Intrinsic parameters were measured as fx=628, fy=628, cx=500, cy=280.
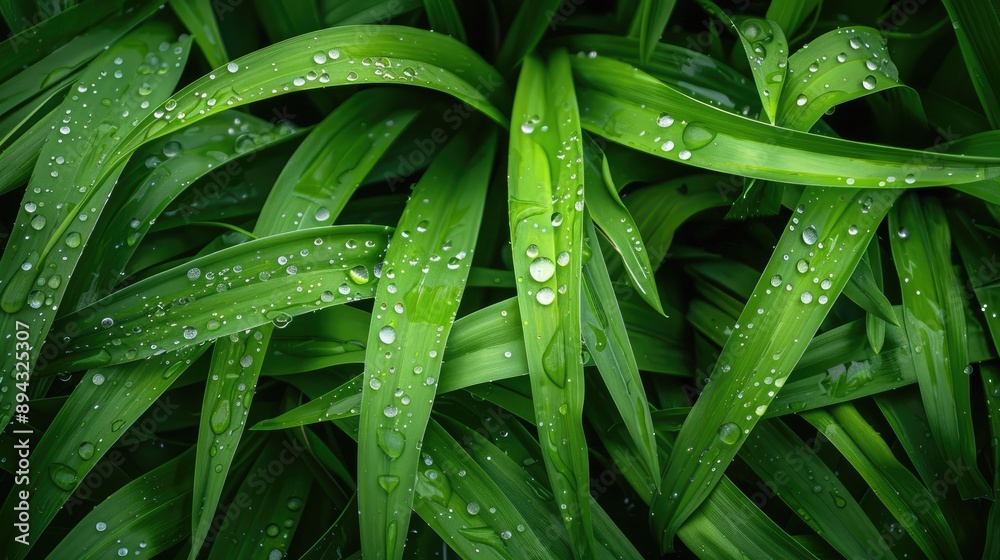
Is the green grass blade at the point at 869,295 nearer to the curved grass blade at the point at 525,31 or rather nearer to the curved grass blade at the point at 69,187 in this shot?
the curved grass blade at the point at 525,31

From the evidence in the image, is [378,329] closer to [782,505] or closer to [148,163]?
[148,163]

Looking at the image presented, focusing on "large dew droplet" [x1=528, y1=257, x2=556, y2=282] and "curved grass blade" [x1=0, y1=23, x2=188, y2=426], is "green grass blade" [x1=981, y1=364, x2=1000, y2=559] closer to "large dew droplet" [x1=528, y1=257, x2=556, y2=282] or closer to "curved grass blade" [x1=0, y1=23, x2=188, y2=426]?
"large dew droplet" [x1=528, y1=257, x2=556, y2=282]

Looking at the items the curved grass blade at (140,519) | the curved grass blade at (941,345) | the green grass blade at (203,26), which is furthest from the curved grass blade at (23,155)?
the curved grass blade at (941,345)

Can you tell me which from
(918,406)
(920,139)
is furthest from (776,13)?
(918,406)

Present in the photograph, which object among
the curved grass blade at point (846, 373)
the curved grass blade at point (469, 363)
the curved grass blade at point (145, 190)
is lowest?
the curved grass blade at point (846, 373)

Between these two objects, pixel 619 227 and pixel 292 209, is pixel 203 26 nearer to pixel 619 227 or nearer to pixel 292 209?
pixel 292 209

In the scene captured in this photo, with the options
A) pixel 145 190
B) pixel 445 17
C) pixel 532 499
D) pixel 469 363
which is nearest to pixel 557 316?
pixel 469 363
